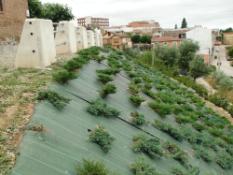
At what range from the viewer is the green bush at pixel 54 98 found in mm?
7090

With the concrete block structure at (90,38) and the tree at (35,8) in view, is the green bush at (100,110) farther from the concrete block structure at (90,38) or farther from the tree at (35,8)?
the tree at (35,8)

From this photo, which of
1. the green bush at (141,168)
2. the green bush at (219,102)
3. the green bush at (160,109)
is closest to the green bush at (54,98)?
the green bush at (141,168)

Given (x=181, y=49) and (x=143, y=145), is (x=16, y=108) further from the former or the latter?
(x=181, y=49)

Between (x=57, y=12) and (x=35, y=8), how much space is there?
4542mm

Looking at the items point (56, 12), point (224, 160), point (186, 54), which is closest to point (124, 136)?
point (224, 160)

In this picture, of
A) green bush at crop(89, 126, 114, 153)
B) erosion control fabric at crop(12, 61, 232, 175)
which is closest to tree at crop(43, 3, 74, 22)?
erosion control fabric at crop(12, 61, 232, 175)

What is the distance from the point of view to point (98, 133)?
651 cm

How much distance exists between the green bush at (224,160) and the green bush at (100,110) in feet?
9.50

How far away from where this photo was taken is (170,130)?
938cm

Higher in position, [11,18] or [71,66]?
[11,18]

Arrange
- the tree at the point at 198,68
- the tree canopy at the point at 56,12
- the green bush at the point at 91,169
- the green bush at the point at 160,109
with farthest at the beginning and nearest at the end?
the tree canopy at the point at 56,12 → the tree at the point at 198,68 → the green bush at the point at 160,109 → the green bush at the point at 91,169

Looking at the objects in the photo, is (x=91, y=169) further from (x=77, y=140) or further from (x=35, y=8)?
(x=35, y=8)

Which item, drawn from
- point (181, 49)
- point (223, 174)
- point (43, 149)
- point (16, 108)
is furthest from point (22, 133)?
point (181, 49)

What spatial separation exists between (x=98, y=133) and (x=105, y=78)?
15.2ft
